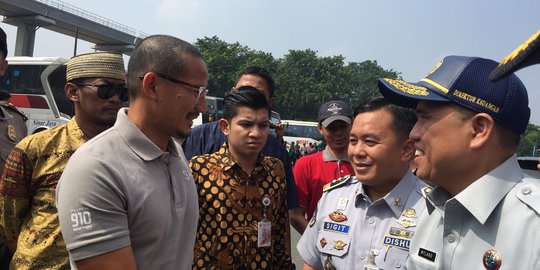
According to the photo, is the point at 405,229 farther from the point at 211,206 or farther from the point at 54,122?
the point at 54,122

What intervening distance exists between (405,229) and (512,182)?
2.32 feet

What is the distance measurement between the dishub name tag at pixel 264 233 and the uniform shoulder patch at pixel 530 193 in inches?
58.3

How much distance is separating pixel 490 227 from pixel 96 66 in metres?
2.10

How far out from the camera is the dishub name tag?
251 centimetres

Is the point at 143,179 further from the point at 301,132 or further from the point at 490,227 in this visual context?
the point at 301,132

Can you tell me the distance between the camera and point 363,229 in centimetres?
207

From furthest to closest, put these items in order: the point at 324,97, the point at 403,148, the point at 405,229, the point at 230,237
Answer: the point at 324,97 → the point at 230,237 → the point at 403,148 → the point at 405,229

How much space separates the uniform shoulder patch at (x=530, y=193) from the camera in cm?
125

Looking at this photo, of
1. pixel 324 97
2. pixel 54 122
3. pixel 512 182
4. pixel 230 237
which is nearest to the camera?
pixel 512 182

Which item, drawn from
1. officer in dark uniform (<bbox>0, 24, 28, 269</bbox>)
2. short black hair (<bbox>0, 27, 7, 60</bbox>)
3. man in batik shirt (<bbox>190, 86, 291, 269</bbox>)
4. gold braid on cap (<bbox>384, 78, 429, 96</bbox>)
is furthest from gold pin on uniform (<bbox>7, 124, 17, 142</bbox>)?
gold braid on cap (<bbox>384, 78, 429, 96</bbox>)

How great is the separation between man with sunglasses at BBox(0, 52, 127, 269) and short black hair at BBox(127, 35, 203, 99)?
862 mm

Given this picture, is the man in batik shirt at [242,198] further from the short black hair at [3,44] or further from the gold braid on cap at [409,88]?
the short black hair at [3,44]

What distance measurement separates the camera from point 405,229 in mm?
1993

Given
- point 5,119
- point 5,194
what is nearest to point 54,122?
point 5,119
